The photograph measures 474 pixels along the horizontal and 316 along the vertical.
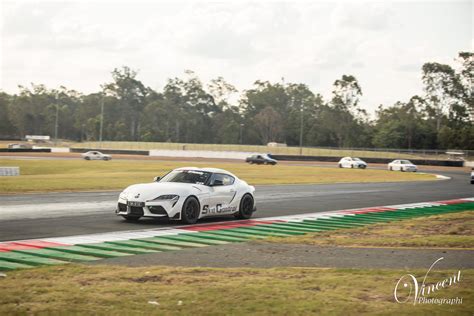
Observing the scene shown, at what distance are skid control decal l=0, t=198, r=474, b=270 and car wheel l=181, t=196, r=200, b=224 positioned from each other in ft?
0.82

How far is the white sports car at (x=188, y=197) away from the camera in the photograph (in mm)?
15227

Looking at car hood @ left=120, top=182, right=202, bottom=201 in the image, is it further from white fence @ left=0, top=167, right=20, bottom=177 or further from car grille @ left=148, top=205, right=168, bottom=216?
white fence @ left=0, top=167, right=20, bottom=177

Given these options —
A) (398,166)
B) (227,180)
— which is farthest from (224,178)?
(398,166)

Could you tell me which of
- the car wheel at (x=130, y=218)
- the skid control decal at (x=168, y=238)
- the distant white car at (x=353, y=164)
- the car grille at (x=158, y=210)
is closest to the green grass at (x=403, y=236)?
the skid control decal at (x=168, y=238)

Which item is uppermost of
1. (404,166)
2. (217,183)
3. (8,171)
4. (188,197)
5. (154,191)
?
(217,183)

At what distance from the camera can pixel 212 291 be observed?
7793 mm

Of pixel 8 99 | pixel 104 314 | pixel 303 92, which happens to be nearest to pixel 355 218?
pixel 104 314

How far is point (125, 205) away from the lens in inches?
608

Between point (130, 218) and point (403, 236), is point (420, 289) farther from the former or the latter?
point (130, 218)

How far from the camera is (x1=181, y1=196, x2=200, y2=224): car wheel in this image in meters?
15.4

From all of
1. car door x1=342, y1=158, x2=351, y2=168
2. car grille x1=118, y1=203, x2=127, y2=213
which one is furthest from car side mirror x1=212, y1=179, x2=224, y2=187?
car door x1=342, y1=158, x2=351, y2=168

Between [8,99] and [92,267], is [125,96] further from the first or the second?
[92,267]

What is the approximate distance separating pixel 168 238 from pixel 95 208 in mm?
6743

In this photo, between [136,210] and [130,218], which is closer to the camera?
[136,210]
